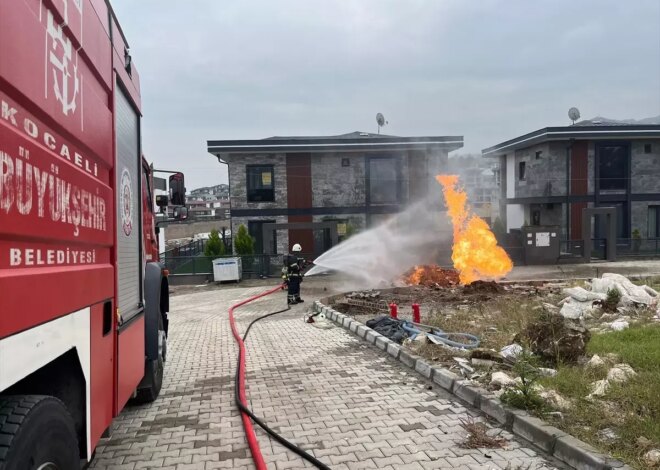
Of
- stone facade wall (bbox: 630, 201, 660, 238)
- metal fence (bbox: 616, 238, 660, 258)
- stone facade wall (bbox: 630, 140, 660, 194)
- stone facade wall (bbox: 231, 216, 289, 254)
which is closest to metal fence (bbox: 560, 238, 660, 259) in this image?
→ metal fence (bbox: 616, 238, 660, 258)

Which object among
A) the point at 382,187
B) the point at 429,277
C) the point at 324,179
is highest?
the point at 324,179

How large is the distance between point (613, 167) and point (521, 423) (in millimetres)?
29371

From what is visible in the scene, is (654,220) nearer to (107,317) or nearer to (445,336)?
(445,336)

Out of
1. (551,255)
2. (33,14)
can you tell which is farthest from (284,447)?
(551,255)

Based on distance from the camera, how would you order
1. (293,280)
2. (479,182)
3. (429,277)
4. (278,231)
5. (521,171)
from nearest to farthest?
(293,280)
(429,277)
(278,231)
(479,182)
(521,171)

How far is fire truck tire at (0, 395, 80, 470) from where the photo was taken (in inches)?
76.4

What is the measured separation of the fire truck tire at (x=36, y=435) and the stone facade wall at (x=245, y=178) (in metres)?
24.4

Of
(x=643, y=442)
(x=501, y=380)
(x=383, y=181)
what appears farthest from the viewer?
(x=383, y=181)

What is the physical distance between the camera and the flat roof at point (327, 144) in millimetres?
25734

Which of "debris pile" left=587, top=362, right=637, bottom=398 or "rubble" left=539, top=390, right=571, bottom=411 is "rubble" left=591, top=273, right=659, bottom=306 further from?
"rubble" left=539, top=390, right=571, bottom=411

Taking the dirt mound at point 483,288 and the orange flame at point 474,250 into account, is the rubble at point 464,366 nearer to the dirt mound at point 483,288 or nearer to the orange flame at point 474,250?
the dirt mound at point 483,288

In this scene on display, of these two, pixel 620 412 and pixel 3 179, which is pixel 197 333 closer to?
pixel 620 412

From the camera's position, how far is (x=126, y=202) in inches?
167

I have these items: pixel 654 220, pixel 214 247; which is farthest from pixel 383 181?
pixel 654 220
